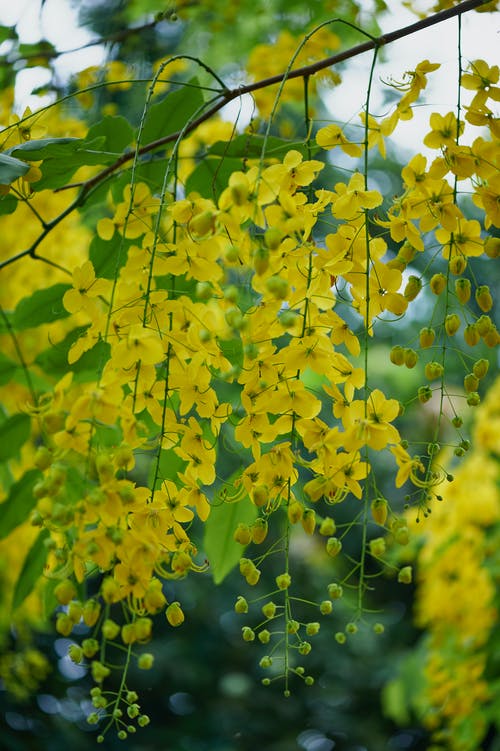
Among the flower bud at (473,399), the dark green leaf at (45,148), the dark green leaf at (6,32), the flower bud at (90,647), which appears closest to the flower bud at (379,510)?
the flower bud at (473,399)

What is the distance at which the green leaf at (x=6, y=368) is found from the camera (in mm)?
997

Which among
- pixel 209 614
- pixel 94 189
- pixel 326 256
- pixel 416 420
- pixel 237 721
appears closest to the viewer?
pixel 326 256

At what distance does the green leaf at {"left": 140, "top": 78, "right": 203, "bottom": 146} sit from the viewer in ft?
2.78

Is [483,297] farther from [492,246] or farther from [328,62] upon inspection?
[328,62]

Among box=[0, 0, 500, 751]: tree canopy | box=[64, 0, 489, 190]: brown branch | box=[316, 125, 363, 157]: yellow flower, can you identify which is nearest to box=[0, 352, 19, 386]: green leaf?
box=[0, 0, 500, 751]: tree canopy

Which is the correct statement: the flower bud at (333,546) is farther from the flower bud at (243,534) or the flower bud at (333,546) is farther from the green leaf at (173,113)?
the green leaf at (173,113)

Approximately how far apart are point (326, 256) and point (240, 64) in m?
1.21

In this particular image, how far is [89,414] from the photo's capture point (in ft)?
1.73

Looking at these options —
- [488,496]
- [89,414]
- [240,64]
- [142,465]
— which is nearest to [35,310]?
[89,414]

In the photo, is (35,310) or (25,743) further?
(25,743)

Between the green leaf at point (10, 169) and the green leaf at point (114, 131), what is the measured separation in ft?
0.69

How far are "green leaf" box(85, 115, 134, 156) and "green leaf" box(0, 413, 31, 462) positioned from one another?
323 mm

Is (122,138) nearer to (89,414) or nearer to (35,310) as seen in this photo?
(35,310)

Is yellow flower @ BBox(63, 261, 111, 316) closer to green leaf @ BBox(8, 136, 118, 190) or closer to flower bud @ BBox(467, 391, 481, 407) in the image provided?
green leaf @ BBox(8, 136, 118, 190)
